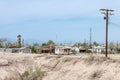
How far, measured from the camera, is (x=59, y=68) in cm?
6028

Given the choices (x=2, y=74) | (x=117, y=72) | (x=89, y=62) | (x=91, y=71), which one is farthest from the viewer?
(x=2, y=74)

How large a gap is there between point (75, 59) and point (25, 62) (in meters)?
9.24

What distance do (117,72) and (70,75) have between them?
8866 millimetres

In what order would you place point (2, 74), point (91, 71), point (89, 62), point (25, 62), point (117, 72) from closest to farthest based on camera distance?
point (117, 72)
point (91, 71)
point (89, 62)
point (2, 74)
point (25, 62)

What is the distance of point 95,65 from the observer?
175ft

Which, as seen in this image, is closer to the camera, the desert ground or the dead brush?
the dead brush

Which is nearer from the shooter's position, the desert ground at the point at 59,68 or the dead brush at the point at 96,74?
the dead brush at the point at 96,74

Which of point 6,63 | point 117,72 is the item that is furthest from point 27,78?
point 117,72

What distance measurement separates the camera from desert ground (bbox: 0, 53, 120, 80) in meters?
49.8

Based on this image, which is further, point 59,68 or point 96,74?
point 59,68

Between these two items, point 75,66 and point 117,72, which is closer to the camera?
Result: point 117,72

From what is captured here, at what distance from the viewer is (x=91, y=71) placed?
170 feet

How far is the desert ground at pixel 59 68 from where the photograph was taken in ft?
163

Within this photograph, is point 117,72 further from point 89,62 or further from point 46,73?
point 46,73
